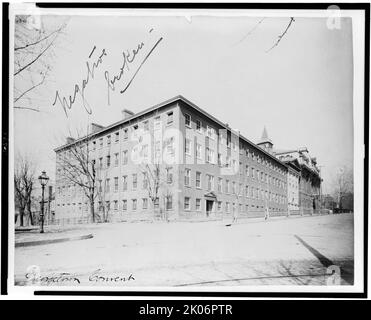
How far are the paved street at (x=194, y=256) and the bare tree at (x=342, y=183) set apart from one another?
28 centimetres

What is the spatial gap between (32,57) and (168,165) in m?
2.26

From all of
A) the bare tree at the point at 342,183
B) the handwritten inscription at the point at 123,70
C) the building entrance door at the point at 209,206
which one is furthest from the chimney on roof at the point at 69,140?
the bare tree at the point at 342,183

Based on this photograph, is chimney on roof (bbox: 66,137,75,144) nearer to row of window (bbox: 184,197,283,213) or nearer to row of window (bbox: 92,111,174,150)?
row of window (bbox: 92,111,174,150)

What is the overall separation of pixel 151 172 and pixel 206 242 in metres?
1.18

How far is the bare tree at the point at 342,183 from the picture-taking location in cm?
387

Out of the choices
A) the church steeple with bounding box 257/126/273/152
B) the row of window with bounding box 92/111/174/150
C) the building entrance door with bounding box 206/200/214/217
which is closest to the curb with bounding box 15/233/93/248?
the row of window with bounding box 92/111/174/150

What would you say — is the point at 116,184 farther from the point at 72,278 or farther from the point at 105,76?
the point at 105,76

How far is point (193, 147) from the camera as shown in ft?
13.3

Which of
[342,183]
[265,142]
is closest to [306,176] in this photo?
[342,183]

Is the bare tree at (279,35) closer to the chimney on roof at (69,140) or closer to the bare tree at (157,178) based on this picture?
the bare tree at (157,178)

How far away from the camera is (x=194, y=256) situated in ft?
12.8

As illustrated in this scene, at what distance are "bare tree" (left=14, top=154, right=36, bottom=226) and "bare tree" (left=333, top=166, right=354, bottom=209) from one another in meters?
3.99

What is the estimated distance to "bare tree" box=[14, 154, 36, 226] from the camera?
3.86 m
